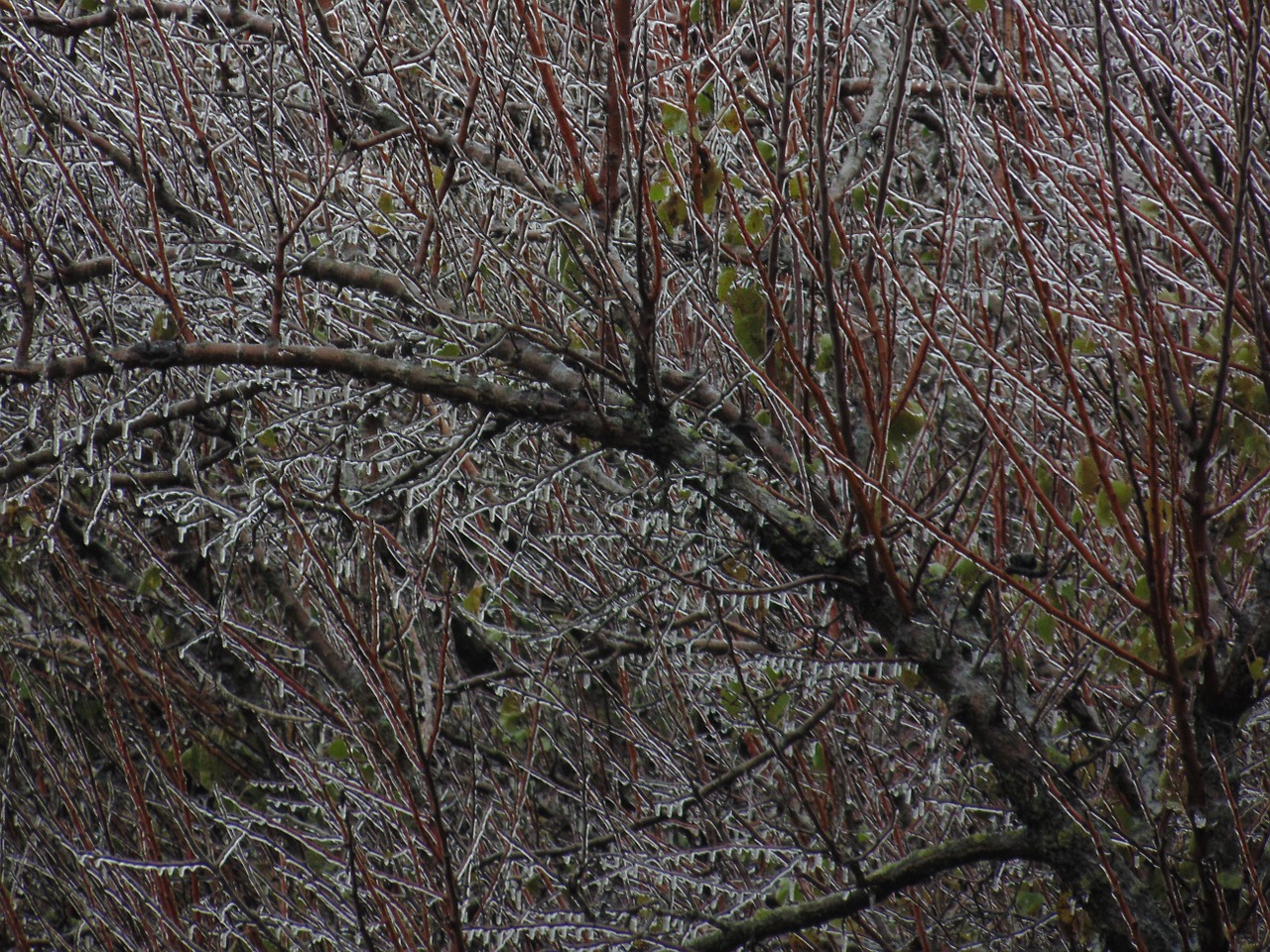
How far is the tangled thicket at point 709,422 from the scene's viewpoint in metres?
2.66

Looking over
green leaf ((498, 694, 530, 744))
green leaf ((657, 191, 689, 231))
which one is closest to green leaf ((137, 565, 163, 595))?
green leaf ((498, 694, 530, 744))

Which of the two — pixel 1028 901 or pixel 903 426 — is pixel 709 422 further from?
pixel 1028 901

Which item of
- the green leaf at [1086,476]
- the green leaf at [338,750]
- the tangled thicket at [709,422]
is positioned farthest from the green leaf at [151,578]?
the green leaf at [1086,476]

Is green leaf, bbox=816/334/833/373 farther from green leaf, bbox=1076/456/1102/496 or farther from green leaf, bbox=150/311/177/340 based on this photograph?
green leaf, bbox=150/311/177/340

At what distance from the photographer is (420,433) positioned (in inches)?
141

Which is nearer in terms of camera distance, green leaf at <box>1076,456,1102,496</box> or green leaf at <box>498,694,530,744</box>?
green leaf at <box>1076,456,1102,496</box>

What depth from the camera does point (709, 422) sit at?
327 centimetres

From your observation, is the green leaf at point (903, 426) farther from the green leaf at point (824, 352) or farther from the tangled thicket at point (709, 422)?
the green leaf at point (824, 352)

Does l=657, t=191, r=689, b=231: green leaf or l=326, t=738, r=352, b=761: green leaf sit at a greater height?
l=657, t=191, r=689, b=231: green leaf

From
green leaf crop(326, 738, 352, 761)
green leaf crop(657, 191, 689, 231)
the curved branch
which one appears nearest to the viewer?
the curved branch

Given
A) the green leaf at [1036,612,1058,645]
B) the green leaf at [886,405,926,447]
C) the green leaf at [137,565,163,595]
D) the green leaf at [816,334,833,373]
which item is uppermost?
the green leaf at [816,334,833,373]

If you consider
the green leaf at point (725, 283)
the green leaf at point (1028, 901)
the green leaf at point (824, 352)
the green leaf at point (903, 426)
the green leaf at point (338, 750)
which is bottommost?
the green leaf at point (338, 750)

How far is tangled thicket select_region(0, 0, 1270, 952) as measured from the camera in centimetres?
266

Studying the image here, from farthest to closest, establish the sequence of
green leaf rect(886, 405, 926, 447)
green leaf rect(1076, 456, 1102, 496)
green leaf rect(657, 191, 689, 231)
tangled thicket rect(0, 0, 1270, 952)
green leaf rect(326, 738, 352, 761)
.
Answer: green leaf rect(326, 738, 352, 761) < green leaf rect(657, 191, 689, 231) < green leaf rect(886, 405, 926, 447) < tangled thicket rect(0, 0, 1270, 952) < green leaf rect(1076, 456, 1102, 496)
